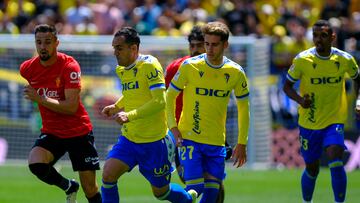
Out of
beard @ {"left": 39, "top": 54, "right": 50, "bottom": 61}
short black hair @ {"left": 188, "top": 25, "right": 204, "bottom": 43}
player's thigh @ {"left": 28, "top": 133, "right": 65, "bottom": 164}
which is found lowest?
player's thigh @ {"left": 28, "top": 133, "right": 65, "bottom": 164}

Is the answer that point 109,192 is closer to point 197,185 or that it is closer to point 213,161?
point 197,185

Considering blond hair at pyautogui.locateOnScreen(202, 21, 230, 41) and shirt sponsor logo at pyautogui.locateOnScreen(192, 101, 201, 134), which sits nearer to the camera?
blond hair at pyautogui.locateOnScreen(202, 21, 230, 41)

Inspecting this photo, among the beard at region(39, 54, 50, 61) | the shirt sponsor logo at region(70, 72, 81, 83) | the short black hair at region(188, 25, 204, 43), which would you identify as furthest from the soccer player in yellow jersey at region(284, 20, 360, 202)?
the beard at region(39, 54, 50, 61)

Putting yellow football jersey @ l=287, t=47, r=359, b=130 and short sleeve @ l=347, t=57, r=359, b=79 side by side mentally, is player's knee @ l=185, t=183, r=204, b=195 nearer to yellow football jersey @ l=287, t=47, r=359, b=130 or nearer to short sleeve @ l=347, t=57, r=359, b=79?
yellow football jersey @ l=287, t=47, r=359, b=130

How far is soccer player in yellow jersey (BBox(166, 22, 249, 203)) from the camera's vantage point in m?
11.5

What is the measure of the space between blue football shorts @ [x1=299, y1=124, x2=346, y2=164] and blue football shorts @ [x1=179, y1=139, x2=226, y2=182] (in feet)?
7.36

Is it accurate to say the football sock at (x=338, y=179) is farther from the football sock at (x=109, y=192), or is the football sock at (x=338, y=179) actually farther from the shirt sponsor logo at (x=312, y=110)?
the football sock at (x=109, y=192)

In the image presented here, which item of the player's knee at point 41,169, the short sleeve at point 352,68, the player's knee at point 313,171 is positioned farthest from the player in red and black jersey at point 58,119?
the short sleeve at point 352,68

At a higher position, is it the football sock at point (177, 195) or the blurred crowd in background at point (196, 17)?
the blurred crowd in background at point (196, 17)

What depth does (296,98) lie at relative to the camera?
43.7 ft

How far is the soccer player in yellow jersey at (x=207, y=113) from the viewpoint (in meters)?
11.5

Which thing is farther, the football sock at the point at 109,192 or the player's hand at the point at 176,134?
the player's hand at the point at 176,134

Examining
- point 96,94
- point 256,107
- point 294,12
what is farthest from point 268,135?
point 294,12

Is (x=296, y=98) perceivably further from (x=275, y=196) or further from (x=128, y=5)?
(x=128, y=5)
